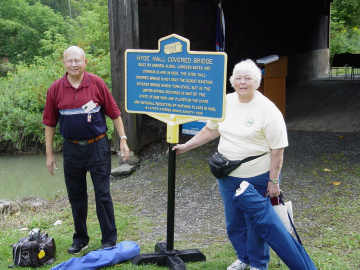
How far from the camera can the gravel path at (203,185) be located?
193 inches

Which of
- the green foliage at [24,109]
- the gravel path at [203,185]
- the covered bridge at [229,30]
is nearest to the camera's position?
the gravel path at [203,185]

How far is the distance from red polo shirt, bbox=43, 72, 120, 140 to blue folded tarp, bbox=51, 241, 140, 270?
1033 millimetres

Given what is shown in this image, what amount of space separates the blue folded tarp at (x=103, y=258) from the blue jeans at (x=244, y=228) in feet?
3.17

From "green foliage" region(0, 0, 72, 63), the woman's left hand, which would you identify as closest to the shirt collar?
the woman's left hand

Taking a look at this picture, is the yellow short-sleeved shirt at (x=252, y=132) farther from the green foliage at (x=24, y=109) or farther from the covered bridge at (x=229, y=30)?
the green foliage at (x=24, y=109)

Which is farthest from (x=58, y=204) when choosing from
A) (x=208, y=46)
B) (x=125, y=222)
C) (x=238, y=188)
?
(x=208, y=46)

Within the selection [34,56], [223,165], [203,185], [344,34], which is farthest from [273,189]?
[344,34]

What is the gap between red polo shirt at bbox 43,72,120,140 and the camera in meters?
3.68

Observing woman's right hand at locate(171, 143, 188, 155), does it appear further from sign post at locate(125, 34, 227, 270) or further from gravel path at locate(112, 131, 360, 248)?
gravel path at locate(112, 131, 360, 248)

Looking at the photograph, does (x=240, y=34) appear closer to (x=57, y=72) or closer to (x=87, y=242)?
(x=57, y=72)

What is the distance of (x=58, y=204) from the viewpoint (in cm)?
640

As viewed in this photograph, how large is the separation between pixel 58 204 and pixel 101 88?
3177 mm

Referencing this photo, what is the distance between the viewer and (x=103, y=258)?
3750mm

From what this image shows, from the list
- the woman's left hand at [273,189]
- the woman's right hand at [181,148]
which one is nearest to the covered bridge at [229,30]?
the woman's right hand at [181,148]
